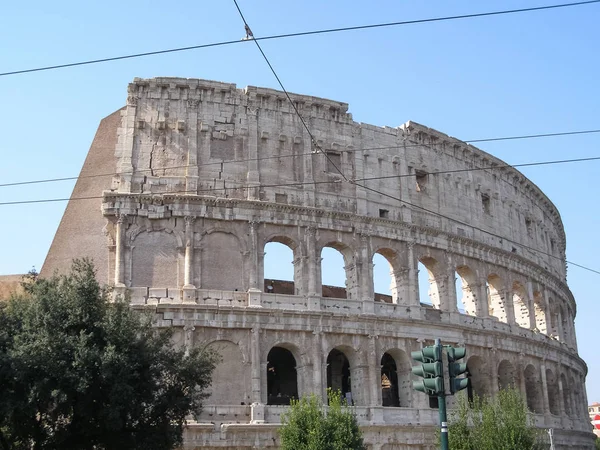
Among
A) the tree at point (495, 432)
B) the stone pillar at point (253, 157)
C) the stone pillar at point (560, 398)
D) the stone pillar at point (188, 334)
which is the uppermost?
the stone pillar at point (253, 157)

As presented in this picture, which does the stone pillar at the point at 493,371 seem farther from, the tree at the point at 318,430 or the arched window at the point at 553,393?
the tree at the point at 318,430

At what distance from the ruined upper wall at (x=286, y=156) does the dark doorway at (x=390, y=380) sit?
17.3 feet

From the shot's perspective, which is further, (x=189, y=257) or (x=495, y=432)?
(x=189, y=257)

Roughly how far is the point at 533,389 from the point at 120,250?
17.6m

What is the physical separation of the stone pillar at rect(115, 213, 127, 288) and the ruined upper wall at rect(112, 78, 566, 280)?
1094 millimetres

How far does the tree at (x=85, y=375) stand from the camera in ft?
52.9

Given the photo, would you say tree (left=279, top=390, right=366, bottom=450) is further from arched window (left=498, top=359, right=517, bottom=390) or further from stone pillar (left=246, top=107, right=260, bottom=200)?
arched window (left=498, top=359, right=517, bottom=390)

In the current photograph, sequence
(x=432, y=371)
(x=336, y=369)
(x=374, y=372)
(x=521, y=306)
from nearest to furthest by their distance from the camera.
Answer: (x=432, y=371) < (x=374, y=372) < (x=336, y=369) < (x=521, y=306)

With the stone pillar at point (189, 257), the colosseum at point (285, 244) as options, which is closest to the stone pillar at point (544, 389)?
the colosseum at point (285, 244)

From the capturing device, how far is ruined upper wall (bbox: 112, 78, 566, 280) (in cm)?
2559

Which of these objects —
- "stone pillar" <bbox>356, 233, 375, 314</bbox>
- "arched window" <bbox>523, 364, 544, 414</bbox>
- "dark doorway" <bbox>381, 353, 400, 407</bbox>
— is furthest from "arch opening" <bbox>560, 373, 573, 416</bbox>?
"stone pillar" <bbox>356, 233, 375, 314</bbox>

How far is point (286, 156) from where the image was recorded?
88.0ft

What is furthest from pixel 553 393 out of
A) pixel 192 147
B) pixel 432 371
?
pixel 432 371

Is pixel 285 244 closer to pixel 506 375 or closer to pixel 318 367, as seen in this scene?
pixel 318 367
